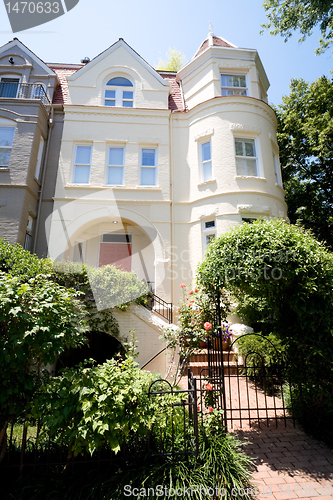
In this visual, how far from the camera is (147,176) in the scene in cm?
1207

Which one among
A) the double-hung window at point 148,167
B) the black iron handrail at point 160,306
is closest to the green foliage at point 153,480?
the black iron handrail at point 160,306

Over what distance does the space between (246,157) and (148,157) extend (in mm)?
4406

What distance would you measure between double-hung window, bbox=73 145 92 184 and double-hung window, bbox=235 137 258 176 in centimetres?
664

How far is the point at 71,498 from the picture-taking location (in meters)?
3.05

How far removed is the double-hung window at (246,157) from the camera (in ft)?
37.2

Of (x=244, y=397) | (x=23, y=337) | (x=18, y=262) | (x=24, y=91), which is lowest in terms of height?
(x=244, y=397)

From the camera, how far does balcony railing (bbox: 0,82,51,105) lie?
12.4m

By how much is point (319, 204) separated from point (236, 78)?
8.14m

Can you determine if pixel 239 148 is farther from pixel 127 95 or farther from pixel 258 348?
pixel 258 348

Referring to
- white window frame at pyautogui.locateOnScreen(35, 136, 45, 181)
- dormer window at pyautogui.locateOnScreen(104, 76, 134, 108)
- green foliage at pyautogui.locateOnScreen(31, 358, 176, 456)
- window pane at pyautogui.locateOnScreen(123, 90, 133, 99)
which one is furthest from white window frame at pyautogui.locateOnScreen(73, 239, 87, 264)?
green foliage at pyautogui.locateOnScreen(31, 358, 176, 456)

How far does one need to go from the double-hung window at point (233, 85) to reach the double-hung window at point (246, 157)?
104 inches

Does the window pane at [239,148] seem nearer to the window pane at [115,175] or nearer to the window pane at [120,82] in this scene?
the window pane at [115,175]

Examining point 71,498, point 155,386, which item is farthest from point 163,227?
point 71,498

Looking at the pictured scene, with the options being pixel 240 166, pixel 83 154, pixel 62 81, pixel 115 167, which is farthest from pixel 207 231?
pixel 62 81
